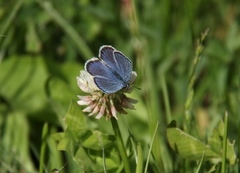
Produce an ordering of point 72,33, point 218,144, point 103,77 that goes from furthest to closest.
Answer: point 72,33 → point 218,144 → point 103,77

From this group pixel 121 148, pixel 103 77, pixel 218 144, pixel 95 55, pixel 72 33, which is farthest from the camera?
pixel 95 55

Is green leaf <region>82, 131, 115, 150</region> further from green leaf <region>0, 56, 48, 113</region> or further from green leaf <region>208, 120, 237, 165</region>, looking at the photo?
green leaf <region>0, 56, 48, 113</region>

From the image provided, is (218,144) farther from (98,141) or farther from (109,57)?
(109,57)

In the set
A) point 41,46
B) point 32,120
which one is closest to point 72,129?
point 32,120

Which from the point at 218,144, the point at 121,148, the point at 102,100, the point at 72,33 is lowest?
the point at 218,144

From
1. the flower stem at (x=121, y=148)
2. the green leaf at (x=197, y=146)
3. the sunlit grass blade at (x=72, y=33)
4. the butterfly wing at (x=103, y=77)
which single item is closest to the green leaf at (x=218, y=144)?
the green leaf at (x=197, y=146)

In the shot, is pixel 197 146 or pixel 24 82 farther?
pixel 24 82

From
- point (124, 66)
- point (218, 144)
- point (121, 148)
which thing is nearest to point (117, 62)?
point (124, 66)
